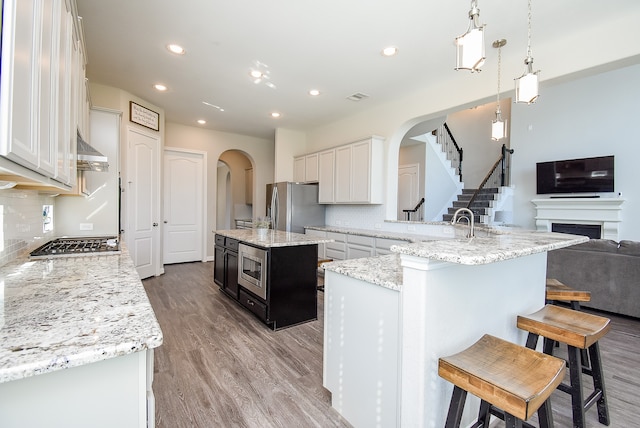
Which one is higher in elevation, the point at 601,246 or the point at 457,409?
the point at 601,246

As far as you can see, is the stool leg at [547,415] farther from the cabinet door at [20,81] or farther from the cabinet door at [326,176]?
the cabinet door at [326,176]

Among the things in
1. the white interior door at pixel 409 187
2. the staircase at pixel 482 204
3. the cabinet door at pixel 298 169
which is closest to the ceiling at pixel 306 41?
the cabinet door at pixel 298 169

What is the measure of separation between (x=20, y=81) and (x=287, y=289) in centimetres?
266

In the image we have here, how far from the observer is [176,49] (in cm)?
324

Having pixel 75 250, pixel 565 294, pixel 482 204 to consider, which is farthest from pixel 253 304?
pixel 482 204

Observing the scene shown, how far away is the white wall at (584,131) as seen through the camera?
5660 mm

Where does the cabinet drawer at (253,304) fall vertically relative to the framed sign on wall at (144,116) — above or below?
below

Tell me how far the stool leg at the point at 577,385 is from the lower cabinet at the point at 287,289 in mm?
2232

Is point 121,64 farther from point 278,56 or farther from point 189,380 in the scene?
point 189,380

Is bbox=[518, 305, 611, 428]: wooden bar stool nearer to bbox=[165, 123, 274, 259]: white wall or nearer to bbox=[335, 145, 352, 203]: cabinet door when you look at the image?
bbox=[335, 145, 352, 203]: cabinet door

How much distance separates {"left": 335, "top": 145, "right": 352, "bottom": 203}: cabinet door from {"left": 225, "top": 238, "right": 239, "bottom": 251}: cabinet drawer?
217 cm

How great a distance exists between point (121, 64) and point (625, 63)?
17.3 ft

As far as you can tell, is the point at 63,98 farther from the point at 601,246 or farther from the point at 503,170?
the point at 503,170

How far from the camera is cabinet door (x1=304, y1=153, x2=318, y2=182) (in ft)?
19.4
